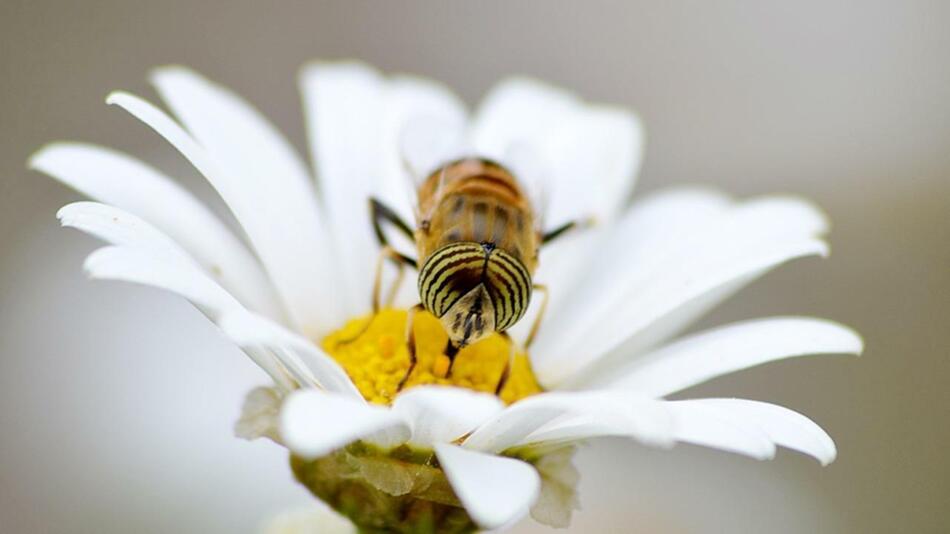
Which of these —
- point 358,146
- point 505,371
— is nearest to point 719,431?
point 505,371

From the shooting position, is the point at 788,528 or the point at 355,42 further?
the point at 355,42

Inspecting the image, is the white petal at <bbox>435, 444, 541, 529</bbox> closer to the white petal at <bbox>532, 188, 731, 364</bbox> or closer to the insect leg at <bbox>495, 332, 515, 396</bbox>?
the insect leg at <bbox>495, 332, 515, 396</bbox>

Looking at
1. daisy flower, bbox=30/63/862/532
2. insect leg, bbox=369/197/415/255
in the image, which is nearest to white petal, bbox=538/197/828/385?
daisy flower, bbox=30/63/862/532

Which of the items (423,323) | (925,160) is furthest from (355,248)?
(925,160)

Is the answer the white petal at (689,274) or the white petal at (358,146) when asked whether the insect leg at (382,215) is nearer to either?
the white petal at (358,146)

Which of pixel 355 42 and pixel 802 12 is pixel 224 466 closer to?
pixel 355 42

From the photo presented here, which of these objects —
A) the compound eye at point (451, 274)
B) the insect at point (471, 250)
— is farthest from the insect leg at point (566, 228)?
the compound eye at point (451, 274)

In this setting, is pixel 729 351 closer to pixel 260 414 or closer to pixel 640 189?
pixel 260 414
